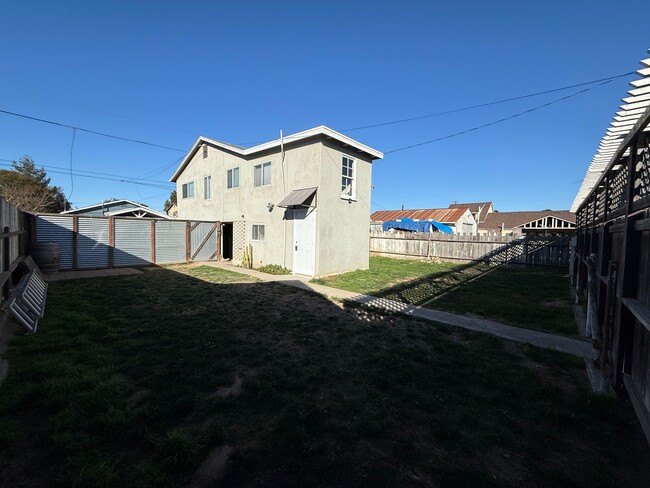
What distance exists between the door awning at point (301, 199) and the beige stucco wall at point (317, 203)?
242 millimetres

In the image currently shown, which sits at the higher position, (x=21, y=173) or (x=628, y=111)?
(x=21, y=173)

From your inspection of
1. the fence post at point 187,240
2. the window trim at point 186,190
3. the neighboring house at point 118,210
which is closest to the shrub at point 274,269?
the fence post at point 187,240

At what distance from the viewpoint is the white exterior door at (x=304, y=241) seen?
11.5 metres

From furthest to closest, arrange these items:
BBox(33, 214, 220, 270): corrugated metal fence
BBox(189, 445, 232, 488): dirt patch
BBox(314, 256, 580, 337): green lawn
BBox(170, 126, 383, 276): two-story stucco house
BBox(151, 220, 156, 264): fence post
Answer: BBox(151, 220, 156, 264): fence post
BBox(33, 214, 220, 270): corrugated metal fence
BBox(170, 126, 383, 276): two-story stucco house
BBox(314, 256, 580, 337): green lawn
BBox(189, 445, 232, 488): dirt patch

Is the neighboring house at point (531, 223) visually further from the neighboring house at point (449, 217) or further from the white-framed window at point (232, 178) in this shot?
the white-framed window at point (232, 178)

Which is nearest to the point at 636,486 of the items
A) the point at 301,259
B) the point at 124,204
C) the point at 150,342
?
the point at 150,342

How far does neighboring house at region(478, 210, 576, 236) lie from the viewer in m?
30.3

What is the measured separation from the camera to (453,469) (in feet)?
7.23

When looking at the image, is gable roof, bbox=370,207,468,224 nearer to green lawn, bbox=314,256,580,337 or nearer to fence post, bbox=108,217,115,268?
green lawn, bbox=314,256,580,337

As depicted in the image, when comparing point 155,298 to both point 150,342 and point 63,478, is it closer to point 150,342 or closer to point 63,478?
point 150,342

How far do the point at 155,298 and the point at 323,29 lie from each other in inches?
431

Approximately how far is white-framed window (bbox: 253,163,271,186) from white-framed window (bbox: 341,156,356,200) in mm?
3404

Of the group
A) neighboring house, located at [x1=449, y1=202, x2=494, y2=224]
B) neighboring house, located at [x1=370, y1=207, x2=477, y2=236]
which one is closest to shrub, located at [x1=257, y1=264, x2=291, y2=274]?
neighboring house, located at [x1=370, y1=207, x2=477, y2=236]

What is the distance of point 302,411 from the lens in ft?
9.51
